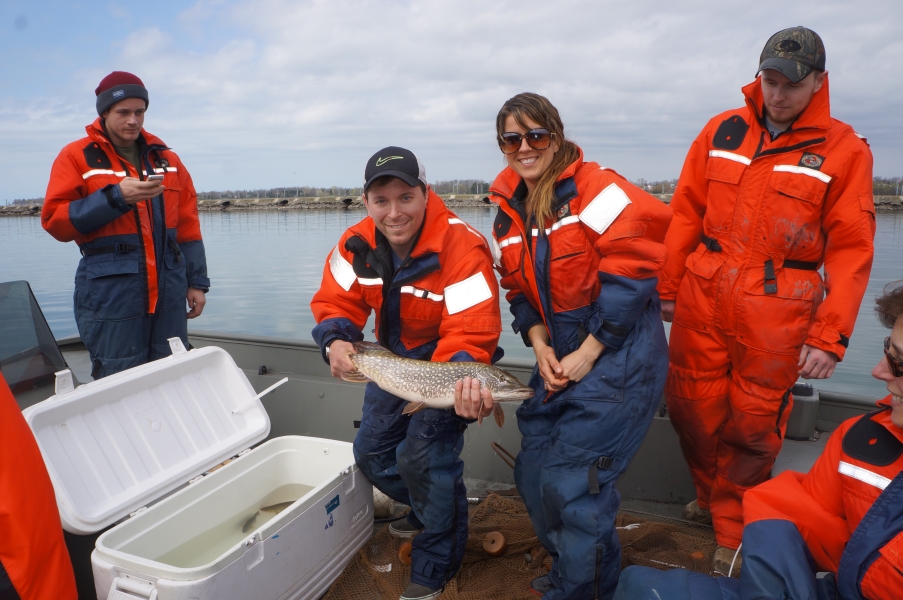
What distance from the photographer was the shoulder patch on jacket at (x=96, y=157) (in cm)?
427

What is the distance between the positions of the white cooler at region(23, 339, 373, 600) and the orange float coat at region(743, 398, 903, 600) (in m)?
1.91

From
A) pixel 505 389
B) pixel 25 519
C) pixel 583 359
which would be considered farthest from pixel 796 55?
pixel 25 519

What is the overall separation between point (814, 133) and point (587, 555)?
87.1 inches

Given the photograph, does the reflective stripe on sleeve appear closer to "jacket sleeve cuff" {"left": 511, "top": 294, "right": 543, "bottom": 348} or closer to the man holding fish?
the man holding fish

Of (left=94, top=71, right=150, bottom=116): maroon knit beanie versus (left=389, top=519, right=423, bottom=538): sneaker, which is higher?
(left=94, top=71, right=150, bottom=116): maroon knit beanie

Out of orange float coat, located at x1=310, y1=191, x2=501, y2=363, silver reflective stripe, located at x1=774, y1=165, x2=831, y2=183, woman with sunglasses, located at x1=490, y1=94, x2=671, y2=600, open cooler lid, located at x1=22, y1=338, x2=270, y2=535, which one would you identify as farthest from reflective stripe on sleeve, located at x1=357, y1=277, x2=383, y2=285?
silver reflective stripe, located at x1=774, y1=165, x2=831, y2=183

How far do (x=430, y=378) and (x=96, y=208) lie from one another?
2.60 metres

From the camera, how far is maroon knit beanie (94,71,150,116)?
4195mm

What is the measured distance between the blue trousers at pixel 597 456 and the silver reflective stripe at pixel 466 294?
0.59 metres

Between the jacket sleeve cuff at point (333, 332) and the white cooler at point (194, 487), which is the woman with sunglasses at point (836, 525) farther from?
the jacket sleeve cuff at point (333, 332)

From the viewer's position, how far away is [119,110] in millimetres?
4246

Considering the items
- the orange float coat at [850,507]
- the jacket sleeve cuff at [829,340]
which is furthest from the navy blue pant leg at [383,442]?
the jacket sleeve cuff at [829,340]

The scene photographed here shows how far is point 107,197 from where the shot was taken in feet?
→ 13.2

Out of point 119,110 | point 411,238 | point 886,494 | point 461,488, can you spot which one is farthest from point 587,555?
point 119,110
